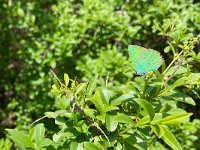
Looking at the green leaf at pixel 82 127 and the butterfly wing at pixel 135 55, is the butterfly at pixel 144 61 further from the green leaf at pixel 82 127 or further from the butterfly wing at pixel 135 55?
the green leaf at pixel 82 127

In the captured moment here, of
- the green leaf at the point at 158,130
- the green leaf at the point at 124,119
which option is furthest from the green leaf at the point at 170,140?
the green leaf at the point at 124,119

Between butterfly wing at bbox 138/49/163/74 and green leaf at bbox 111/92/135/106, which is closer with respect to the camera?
butterfly wing at bbox 138/49/163/74

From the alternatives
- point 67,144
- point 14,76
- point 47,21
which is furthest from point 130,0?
point 67,144

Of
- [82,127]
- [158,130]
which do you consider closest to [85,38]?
[82,127]

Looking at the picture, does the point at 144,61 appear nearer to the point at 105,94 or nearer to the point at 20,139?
the point at 105,94

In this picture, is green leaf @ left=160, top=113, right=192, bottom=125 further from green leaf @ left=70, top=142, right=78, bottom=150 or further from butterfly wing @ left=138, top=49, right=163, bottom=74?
green leaf @ left=70, top=142, right=78, bottom=150

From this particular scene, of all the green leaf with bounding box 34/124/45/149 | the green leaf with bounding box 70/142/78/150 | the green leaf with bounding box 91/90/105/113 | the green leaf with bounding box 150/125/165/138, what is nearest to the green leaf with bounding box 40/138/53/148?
the green leaf with bounding box 34/124/45/149

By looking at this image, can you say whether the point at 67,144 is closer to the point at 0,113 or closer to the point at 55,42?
the point at 55,42
